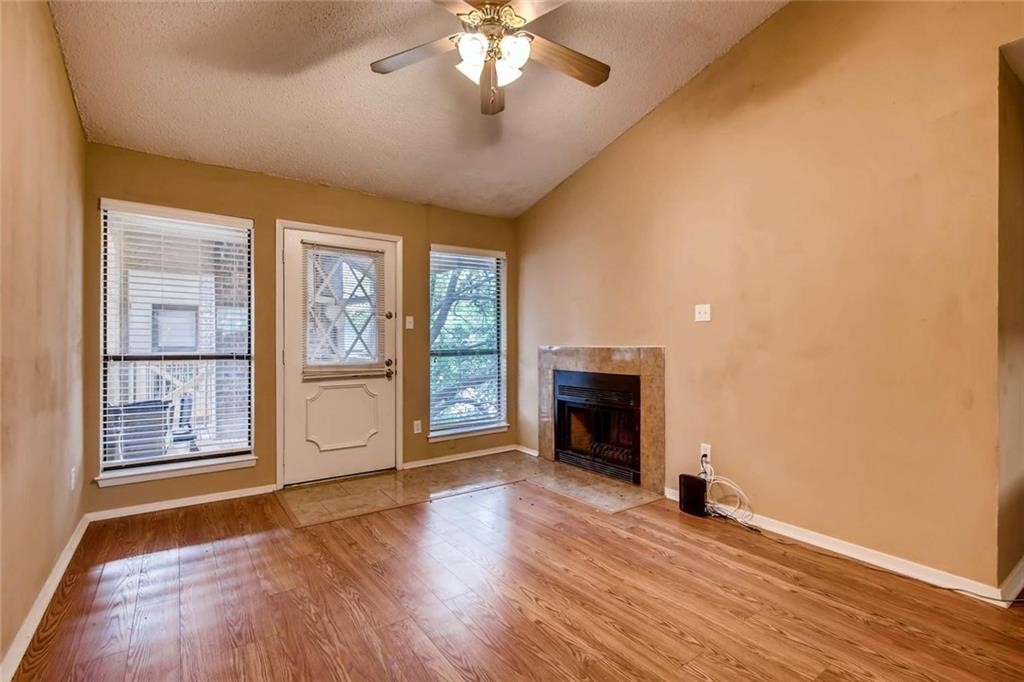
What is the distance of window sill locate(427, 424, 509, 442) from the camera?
432cm

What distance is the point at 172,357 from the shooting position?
315 cm

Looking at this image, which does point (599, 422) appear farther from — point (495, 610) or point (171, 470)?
point (171, 470)

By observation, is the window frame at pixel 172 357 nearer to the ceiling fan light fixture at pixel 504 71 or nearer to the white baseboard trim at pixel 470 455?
the white baseboard trim at pixel 470 455

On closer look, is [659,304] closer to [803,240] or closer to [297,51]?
[803,240]

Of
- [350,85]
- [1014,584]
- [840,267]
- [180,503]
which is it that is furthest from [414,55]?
[1014,584]

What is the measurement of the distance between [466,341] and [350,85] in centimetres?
241

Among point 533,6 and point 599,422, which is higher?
point 533,6

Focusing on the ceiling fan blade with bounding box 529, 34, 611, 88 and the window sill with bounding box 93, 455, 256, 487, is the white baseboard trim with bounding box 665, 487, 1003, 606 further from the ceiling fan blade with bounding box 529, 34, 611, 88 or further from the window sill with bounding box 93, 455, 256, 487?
the window sill with bounding box 93, 455, 256, 487

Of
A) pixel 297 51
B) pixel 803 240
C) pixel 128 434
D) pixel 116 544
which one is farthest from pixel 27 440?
pixel 803 240

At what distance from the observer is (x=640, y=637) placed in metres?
1.77

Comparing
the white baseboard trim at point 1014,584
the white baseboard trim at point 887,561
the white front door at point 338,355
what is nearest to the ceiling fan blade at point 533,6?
the white front door at point 338,355

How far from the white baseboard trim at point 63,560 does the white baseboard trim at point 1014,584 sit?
3.79 meters

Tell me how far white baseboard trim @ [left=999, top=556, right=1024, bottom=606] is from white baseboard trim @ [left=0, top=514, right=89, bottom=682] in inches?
149

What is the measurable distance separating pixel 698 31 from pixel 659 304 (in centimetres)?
170
